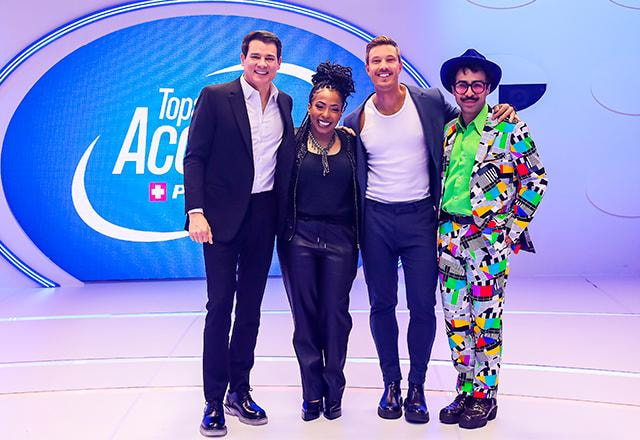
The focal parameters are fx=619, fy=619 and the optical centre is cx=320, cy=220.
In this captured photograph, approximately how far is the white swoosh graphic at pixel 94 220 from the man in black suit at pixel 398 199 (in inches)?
117

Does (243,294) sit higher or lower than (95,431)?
higher

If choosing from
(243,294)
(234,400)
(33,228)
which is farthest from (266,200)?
(33,228)

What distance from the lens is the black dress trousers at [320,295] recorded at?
103 inches

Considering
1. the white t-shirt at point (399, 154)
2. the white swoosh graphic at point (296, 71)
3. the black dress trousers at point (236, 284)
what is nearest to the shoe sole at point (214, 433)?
the black dress trousers at point (236, 284)

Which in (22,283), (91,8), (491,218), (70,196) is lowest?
(22,283)

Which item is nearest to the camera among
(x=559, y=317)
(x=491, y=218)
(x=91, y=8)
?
(x=491, y=218)

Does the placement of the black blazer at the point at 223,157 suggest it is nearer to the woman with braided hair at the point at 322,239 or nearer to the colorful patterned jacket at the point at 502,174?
the woman with braided hair at the point at 322,239

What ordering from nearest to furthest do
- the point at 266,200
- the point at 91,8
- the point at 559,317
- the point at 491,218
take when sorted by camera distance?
the point at 491,218, the point at 266,200, the point at 559,317, the point at 91,8

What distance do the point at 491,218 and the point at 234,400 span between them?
1.36 metres

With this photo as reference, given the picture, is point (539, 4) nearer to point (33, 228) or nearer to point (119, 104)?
point (119, 104)

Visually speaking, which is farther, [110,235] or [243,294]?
[110,235]

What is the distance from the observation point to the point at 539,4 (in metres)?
5.05

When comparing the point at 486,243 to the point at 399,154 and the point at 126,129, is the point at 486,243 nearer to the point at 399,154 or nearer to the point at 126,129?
the point at 399,154

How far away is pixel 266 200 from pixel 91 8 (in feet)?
10.9
